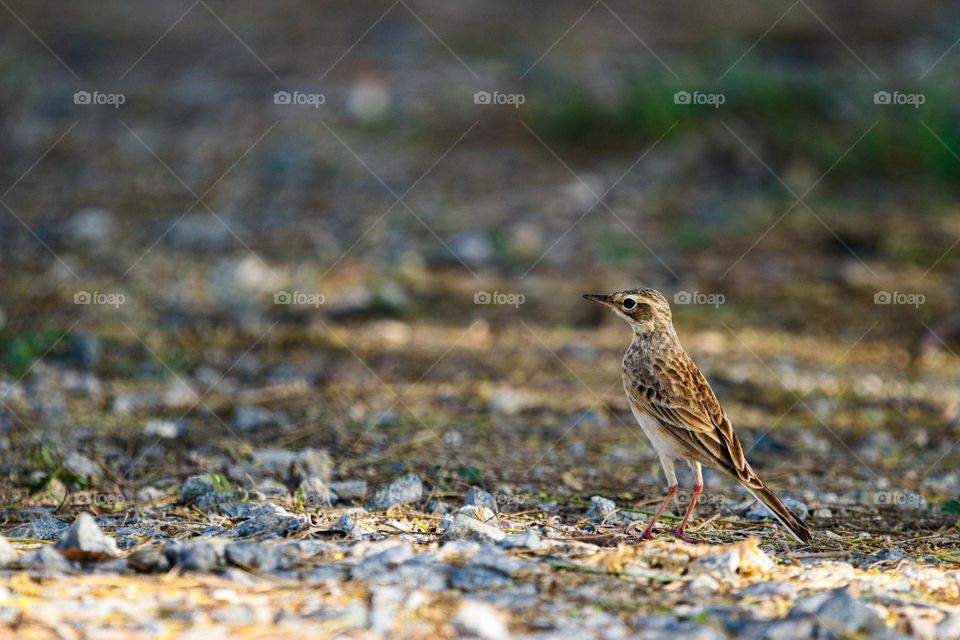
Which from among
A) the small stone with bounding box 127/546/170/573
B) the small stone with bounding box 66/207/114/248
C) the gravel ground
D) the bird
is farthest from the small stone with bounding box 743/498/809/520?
the small stone with bounding box 66/207/114/248

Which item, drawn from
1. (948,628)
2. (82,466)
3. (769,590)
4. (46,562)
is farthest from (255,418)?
→ (948,628)

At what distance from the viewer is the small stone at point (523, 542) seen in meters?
4.67

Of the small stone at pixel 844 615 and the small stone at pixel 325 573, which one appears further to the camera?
the small stone at pixel 325 573

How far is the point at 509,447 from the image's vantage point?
7.22 meters

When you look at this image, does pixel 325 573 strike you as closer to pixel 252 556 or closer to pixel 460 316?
pixel 252 556

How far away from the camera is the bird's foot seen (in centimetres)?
529

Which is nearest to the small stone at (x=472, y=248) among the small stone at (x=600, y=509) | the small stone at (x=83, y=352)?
the small stone at (x=83, y=352)

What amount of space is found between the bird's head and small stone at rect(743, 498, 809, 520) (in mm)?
1120

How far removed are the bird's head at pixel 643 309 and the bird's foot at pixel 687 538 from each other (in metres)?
1.37

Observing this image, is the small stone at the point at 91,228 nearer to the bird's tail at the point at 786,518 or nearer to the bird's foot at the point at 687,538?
the bird's foot at the point at 687,538

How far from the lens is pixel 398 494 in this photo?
5.94m

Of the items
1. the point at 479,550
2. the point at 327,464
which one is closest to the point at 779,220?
the point at 327,464

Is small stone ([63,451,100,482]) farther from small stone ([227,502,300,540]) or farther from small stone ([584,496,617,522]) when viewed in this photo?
small stone ([584,496,617,522])

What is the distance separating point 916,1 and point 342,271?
1277cm
